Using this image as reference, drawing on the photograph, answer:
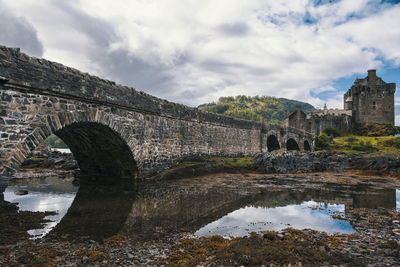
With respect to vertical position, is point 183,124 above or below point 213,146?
above

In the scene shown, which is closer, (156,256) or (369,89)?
(156,256)

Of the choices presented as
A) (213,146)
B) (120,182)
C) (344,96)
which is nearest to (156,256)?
(120,182)

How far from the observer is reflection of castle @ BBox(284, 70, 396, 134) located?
62531 millimetres

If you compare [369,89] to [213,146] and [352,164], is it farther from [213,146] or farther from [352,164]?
[213,146]

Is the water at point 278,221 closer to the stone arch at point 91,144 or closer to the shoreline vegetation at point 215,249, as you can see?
the shoreline vegetation at point 215,249

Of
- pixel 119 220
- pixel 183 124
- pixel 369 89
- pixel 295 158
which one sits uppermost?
pixel 369 89

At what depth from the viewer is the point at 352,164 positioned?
938 inches

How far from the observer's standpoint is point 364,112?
6406cm

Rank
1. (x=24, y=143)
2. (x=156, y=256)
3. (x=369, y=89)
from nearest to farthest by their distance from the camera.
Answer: (x=156, y=256) → (x=24, y=143) → (x=369, y=89)

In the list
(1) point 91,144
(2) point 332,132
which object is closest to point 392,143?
(2) point 332,132

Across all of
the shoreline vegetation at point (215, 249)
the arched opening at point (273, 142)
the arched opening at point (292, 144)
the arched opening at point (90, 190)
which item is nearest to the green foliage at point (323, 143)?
the arched opening at point (292, 144)

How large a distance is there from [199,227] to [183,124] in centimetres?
1201

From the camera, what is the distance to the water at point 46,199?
761 centimetres

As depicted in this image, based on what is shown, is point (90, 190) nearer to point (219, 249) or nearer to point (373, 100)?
point (219, 249)
